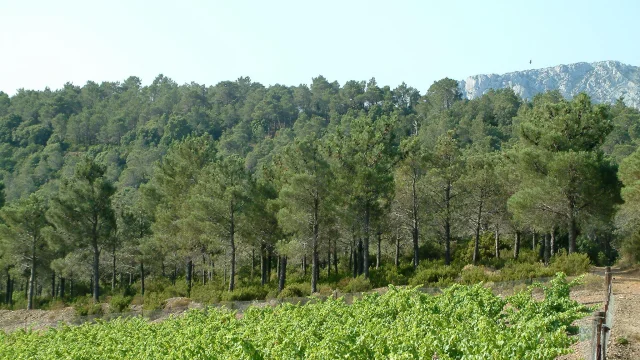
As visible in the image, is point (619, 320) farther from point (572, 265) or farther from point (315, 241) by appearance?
point (315, 241)

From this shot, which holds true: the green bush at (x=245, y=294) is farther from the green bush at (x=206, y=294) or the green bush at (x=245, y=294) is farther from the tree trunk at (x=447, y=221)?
the tree trunk at (x=447, y=221)

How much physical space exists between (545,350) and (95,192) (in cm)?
3486

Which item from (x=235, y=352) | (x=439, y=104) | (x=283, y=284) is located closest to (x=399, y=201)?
(x=283, y=284)

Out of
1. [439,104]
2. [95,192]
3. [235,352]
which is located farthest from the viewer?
[439,104]

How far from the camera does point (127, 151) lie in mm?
111125

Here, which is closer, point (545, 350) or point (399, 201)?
point (545, 350)

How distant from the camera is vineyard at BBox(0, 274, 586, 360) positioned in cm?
995

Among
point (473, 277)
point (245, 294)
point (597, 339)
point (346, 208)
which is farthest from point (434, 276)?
point (597, 339)

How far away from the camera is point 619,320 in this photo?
1456 cm

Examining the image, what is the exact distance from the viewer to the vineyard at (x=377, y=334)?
32.6 ft

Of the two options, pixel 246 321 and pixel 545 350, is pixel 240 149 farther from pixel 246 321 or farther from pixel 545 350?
pixel 545 350

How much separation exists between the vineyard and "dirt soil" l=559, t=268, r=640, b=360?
567 millimetres

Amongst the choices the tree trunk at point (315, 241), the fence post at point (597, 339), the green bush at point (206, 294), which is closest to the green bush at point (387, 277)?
the tree trunk at point (315, 241)

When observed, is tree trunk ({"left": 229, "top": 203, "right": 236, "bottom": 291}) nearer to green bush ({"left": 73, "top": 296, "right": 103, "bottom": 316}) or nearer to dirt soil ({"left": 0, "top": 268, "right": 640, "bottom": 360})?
dirt soil ({"left": 0, "top": 268, "right": 640, "bottom": 360})
